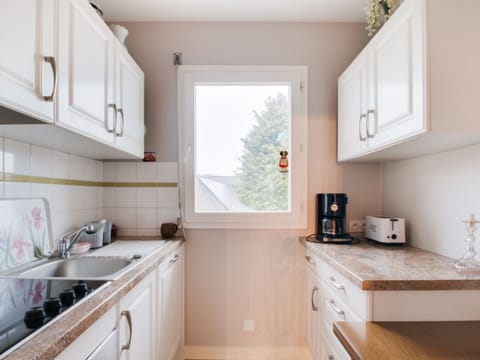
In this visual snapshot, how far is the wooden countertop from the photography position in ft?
2.86

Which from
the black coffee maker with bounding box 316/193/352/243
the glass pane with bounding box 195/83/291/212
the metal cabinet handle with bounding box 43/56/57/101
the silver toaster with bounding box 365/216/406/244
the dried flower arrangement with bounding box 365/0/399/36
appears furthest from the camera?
the glass pane with bounding box 195/83/291/212

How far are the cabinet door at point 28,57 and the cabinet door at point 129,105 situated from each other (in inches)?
24.3

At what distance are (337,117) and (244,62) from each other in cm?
80

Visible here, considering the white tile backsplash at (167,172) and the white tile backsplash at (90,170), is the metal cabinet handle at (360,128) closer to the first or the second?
the white tile backsplash at (167,172)

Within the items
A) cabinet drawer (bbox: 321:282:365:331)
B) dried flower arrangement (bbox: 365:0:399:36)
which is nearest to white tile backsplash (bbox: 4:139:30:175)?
cabinet drawer (bbox: 321:282:365:331)

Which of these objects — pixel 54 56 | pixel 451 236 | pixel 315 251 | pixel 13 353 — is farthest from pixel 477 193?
pixel 54 56

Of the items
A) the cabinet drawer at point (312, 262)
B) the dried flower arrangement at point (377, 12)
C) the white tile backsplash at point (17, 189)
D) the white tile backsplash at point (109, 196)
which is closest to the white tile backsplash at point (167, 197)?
the white tile backsplash at point (109, 196)

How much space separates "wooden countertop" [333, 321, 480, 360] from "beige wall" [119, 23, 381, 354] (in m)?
1.15

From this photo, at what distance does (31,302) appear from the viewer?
3.19 feet

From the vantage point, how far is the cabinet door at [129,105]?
5.58ft

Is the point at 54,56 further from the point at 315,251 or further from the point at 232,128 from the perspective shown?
the point at 315,251

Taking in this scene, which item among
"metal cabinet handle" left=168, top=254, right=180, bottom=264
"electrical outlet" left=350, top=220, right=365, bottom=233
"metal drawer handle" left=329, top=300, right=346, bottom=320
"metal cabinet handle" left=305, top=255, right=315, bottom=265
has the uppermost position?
"electrical outlet" left=350, top=220, right=365, bottom=233

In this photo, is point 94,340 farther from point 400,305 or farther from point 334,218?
point 334,218

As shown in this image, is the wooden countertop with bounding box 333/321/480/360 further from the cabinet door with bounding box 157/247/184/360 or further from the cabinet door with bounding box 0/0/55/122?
the cabinet door with bounding box 0/0/55/122
